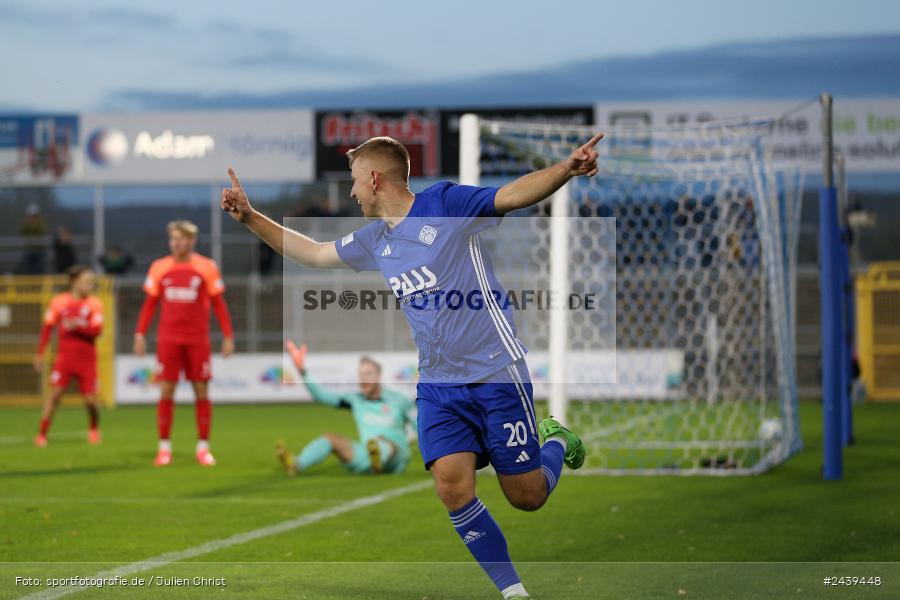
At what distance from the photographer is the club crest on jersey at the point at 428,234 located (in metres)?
5.37

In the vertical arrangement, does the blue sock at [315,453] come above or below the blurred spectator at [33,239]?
below

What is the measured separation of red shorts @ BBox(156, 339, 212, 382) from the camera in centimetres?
1254

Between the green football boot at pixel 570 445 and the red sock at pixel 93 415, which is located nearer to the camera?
the green football boot at pixel 570 445

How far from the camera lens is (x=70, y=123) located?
3084cm

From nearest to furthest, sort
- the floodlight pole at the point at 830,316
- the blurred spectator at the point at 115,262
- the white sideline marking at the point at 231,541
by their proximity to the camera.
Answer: the white sideline marking at the point at 231,541 → the floodlight pole at the point at 830,316 → the blurred spectator at the point at 115,262

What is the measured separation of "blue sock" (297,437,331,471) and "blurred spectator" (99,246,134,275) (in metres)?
17.2

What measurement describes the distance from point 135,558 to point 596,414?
892cm

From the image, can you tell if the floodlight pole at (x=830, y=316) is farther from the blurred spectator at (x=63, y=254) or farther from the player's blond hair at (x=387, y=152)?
the blurred spectator at (x=63, y=254)

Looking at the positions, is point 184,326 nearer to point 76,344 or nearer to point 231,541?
point 76,344

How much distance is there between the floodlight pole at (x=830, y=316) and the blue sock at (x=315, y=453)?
14.4ft

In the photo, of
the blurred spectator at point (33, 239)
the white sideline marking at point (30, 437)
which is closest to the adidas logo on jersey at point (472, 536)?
the white sideline marking at point (30, 437)

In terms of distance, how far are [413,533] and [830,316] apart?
457 centimetres

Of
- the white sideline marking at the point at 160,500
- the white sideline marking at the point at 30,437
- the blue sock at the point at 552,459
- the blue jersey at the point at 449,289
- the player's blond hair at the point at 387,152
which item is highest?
the player's blond hair at the point at 387,152

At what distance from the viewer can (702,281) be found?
1413 centimetres
